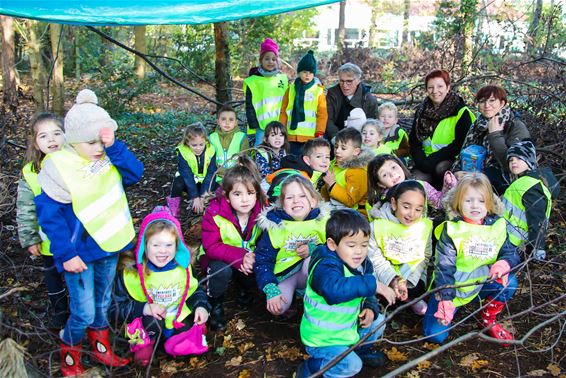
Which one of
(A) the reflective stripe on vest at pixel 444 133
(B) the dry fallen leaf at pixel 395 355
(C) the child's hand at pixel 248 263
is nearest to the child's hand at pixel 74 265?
(C) the child's hand at pixel 248 263

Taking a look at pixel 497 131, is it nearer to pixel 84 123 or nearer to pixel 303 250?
pixel 303 250

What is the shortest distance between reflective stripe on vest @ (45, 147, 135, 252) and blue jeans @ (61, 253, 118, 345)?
16cm

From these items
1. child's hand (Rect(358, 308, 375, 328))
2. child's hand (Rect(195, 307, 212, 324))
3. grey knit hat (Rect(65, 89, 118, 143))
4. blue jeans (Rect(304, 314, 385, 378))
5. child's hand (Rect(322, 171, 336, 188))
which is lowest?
blue jeans (Rect(304, 314, 385, 378))

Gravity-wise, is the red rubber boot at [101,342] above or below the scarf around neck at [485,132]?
below

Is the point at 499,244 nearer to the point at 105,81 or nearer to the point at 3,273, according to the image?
the point at 3,273

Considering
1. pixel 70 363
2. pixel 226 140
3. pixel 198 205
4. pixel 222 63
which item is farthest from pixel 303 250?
pixel 222 63

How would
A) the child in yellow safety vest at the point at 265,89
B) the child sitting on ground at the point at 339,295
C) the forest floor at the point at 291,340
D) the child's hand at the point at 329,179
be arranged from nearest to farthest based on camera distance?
the child sitting on ground at the point at 339,295 < the forest floor at the point at 291,340 < the child's hand at the point at 329,179 < the child in yellow safety vest at the point at 265,89

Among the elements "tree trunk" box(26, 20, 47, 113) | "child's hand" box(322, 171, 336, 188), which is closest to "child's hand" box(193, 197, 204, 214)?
"child's hand" box(322, 171, 336, 188)

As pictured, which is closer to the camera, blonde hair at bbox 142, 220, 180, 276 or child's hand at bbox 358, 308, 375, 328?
child's hand at bbox 358, 308, 375, 328

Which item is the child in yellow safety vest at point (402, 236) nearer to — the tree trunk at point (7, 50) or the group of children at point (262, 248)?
the group of children at point (262, 248)

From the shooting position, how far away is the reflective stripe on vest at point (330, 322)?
2.92m

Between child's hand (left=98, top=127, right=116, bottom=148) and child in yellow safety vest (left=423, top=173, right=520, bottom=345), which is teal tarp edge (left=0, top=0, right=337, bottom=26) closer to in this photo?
child's hand (left=98, top=127, right=116, bottom=148)

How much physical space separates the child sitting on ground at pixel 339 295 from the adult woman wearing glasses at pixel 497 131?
210cm

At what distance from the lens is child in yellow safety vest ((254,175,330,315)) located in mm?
3529
